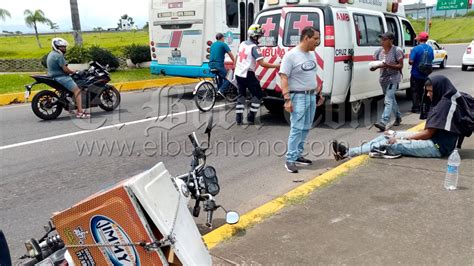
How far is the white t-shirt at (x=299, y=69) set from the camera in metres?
5.14

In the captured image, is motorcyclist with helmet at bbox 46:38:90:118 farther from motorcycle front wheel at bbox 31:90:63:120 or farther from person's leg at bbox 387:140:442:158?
person's leg at bbox 387:140:442:158

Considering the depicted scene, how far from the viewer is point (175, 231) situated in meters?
2.08

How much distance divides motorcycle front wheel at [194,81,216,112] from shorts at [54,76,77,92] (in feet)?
8.50

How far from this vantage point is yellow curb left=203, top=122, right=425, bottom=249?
3385mm

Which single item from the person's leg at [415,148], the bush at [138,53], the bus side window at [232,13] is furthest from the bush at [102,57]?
the person's leg at [415,148]

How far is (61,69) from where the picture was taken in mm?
8414

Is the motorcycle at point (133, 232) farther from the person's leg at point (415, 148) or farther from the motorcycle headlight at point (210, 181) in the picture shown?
the person's leg at point (415, 148)

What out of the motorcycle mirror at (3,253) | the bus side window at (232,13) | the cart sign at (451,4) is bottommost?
the motorcycle mirror at (3,253)

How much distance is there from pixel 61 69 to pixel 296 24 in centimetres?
475

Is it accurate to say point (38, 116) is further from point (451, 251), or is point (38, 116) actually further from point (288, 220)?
point (451, 251)

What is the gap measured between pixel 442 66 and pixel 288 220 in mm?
18823

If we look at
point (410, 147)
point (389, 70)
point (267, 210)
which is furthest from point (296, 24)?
point (267, 210)

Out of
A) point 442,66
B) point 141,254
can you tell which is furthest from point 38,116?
point 442,66

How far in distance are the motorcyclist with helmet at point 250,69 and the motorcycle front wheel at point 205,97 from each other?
1.55 m
